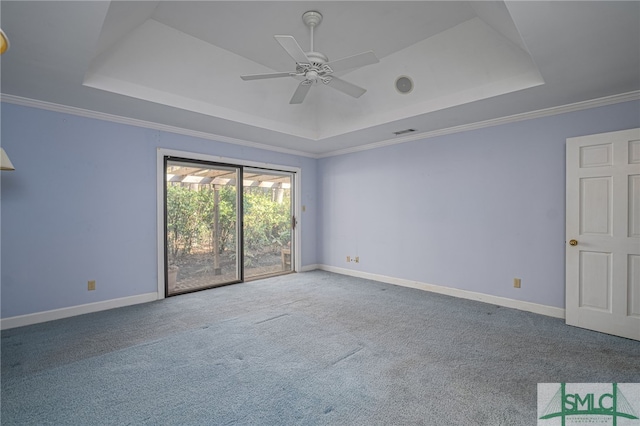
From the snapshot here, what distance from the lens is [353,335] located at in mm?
3072

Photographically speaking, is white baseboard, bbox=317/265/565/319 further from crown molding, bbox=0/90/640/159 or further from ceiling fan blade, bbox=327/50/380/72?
ceiling fan blade, bbox=327/50/380/72

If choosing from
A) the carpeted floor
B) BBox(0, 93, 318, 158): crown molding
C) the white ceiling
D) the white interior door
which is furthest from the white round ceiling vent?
the carpeted floor

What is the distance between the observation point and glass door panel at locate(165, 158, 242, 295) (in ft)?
15.1

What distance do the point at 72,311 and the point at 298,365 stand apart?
3.05 metres

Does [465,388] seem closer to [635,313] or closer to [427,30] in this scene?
[635,313]

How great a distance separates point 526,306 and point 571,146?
1.99 metres

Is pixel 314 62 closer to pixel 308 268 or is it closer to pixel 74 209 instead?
pixel 74 209

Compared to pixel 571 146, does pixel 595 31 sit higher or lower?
higher

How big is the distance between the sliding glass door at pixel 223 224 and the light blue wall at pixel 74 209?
36cm

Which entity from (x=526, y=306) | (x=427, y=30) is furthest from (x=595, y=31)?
(x=526, y=306)

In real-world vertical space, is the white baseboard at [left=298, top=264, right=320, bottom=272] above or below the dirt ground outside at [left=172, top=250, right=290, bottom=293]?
below

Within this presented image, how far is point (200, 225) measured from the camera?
193 inches

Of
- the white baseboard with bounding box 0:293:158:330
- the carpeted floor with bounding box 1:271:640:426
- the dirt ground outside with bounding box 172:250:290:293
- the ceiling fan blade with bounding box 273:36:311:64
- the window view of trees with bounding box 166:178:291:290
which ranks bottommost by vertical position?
the carpeted floor with bounding box 1:271:640:426

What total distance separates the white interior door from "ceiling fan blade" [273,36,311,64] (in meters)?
3.13
